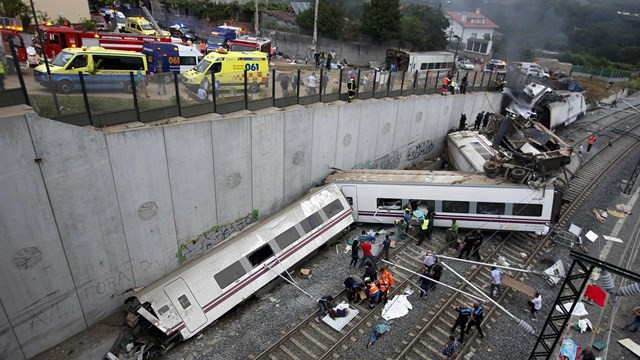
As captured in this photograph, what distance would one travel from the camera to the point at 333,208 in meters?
17.3

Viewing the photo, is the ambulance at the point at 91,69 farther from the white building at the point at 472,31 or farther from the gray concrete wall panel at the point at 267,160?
the white building at the point at 472,31

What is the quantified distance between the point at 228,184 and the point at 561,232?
1628cm

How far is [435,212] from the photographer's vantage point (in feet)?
59.2

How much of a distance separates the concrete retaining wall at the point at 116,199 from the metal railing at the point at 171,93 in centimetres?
86

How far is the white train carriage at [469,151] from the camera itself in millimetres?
21825

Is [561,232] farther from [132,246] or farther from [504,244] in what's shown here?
[132,246]

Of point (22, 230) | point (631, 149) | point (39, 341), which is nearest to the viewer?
point (22, 230)

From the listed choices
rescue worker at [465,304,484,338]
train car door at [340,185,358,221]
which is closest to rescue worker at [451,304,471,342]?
rescue worker at [465,304,484,338]

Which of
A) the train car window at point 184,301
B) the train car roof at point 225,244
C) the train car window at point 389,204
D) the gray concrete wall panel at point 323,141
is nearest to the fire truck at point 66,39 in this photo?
the gray concrete wall panel at point 323,141

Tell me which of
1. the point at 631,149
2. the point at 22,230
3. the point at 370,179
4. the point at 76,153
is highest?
the point at 76,153

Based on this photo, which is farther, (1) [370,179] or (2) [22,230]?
(1) [370,179]

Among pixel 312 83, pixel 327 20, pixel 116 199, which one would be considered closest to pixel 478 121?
pixel 312 83

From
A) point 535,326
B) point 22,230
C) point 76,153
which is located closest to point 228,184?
point 76,153

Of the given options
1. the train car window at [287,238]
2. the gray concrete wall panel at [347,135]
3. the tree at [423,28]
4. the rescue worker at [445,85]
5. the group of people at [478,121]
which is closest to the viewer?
the train car window at [287,238]
